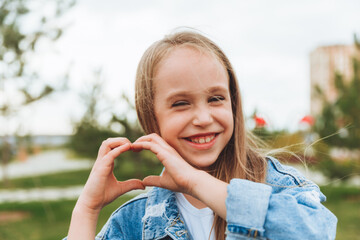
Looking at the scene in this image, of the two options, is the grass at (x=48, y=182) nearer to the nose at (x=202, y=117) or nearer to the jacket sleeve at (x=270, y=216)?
the nose at (x=202, y=117)

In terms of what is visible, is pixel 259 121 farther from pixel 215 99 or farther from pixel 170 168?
pixel 170 168

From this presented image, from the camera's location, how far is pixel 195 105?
1.54 meters

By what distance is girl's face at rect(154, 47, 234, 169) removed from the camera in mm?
1523

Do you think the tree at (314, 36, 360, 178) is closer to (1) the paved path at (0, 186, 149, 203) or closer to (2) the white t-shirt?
(1) the paved path at (0, 186, 149, 203)

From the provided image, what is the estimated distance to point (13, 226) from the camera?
680 centimetres

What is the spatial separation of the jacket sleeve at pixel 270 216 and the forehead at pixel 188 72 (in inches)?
17.8

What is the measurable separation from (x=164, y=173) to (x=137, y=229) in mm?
311

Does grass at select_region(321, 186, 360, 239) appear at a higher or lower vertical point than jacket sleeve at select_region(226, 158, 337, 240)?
lower

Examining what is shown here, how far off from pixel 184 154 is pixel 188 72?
0.33m

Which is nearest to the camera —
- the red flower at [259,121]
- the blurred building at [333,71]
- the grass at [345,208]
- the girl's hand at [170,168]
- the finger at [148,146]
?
the girl's hand at [170,168]

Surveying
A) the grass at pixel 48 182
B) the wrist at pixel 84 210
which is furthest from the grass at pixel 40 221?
the wrist at pixel 84 210

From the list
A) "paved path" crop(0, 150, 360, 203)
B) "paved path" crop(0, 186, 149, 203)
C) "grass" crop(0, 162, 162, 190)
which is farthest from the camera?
"grass" crop(0, 162, 162, 190)

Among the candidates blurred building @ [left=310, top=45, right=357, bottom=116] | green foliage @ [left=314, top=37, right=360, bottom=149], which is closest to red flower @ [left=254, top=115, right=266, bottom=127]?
green foliage @ [left=314, top=37, right=360, bottom=149]

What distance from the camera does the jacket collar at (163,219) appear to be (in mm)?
1564
